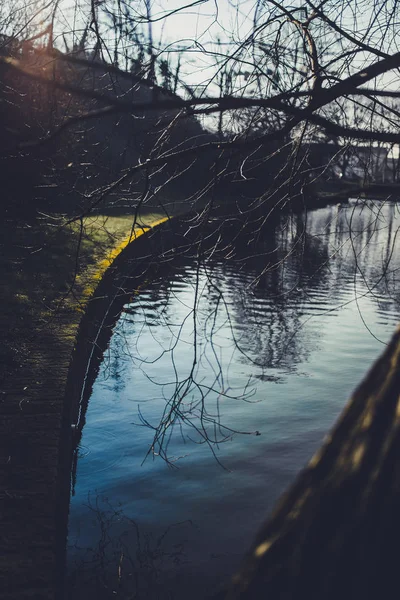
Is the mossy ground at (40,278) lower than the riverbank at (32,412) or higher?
higher

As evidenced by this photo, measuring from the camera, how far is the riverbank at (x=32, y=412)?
3.30 m

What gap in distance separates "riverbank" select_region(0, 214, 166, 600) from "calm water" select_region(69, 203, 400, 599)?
2.46 feet

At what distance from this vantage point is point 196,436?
736cm

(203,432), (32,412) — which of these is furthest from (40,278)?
(32,412)

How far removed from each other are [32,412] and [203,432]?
305 cm

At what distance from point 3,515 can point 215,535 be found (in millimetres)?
2209

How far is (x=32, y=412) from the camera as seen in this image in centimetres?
502

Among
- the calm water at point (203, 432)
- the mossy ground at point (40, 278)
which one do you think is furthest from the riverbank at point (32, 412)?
the calm water at point (203, 432)

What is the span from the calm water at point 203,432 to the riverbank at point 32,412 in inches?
29.5

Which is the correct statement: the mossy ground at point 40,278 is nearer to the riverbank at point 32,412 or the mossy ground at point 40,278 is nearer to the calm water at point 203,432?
the riverbank at point 32,412

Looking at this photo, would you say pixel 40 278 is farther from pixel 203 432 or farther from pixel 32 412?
pixel 32 412

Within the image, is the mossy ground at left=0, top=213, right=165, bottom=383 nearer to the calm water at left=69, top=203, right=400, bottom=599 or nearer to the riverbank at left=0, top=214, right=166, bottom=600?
the riverbank at left=0, top=214, right=166, bottom=600

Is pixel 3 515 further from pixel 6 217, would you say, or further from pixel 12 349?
pixel 6 217

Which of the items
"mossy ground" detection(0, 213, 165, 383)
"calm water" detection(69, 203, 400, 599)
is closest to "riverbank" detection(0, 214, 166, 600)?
"mossy ground" detection(0, 213, 165, 383)
